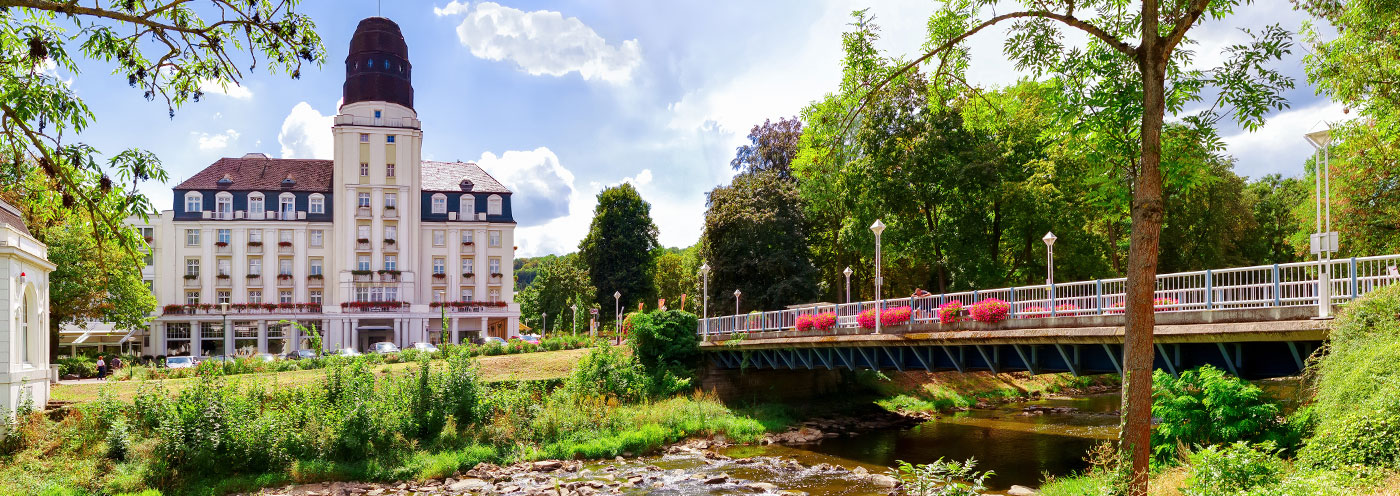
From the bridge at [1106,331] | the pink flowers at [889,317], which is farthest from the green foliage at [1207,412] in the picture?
the pink flowers at [889,317]

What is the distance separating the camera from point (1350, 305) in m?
14.9

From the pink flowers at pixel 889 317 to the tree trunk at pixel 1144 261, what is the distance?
52.0ft

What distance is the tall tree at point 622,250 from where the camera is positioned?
6888cm

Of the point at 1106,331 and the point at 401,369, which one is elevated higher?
the point at 1106,331

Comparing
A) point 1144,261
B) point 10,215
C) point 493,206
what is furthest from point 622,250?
point 1144,261

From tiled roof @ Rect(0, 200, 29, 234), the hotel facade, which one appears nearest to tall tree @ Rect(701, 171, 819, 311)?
the hotel facade

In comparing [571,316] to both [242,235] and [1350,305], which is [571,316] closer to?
[242,235]

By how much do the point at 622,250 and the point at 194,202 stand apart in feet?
105

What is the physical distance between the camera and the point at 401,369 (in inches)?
1460

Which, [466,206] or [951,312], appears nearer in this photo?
[951,312]

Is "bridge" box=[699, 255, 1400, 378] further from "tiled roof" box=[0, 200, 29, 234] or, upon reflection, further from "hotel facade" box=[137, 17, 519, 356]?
"hotel facade" box=[137, 17, 519, 356]

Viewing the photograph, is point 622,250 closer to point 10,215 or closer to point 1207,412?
point 10,215

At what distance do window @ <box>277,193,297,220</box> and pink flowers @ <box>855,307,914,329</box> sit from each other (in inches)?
2091

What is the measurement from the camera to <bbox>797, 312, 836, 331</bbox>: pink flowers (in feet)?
97.4
